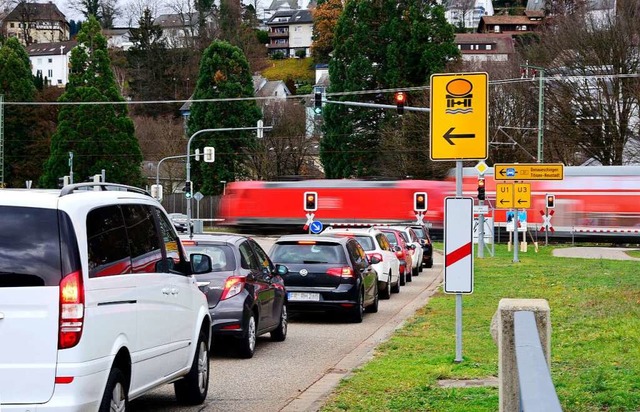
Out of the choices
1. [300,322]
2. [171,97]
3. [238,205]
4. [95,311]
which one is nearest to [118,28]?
[171,97]

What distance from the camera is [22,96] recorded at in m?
89.6

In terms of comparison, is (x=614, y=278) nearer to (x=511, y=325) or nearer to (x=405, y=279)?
(x=405, y=279)

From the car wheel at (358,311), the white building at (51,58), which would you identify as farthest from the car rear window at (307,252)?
the white building at (51,58)

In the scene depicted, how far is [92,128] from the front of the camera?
84188 mm

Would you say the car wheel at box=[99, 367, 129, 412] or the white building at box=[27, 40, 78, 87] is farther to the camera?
the white building at box=[27, 40, 78, 87]

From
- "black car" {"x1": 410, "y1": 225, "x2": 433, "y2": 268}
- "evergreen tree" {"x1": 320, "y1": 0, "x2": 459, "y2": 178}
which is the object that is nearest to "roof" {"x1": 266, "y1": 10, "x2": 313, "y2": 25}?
"evergreen tree" {"x1": 320, "y1": 0, "x2": 459, "y2": 178}

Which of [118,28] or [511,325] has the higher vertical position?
[118,28]

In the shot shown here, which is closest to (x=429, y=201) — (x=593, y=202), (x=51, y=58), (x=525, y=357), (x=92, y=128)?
(x=593, y=202)

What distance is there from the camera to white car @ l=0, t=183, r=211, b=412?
715cm

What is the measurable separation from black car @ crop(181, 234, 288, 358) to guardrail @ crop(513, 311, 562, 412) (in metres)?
8.91

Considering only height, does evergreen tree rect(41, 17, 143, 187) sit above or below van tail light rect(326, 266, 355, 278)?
above

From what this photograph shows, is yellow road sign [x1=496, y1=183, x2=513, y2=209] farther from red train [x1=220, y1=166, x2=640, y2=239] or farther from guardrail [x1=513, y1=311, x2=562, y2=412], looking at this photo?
guardrail [x1=513, y1=311, x2=562, y2=412]

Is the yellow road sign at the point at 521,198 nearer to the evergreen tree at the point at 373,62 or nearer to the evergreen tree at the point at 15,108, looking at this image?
the evergreen tree at the point at 373,62

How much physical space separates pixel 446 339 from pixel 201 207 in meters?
72.3
